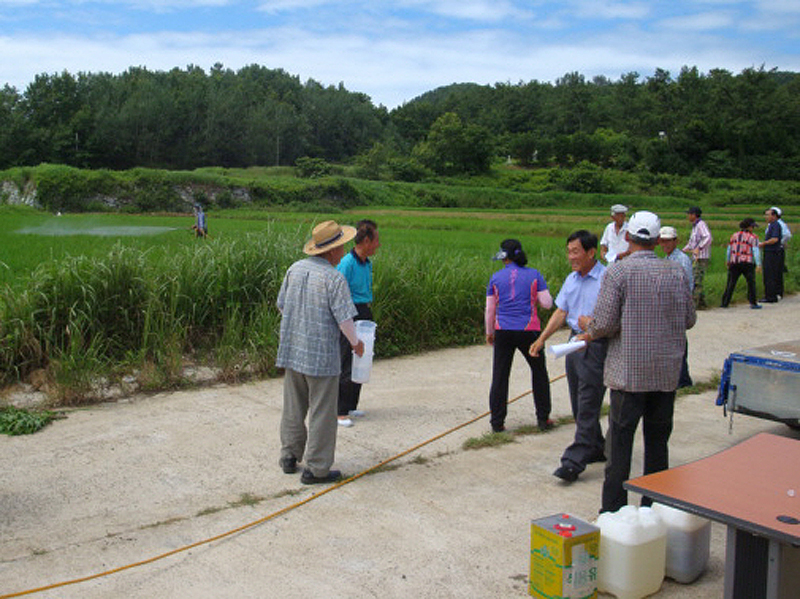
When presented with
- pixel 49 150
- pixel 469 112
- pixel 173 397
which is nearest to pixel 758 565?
pixel 173 397

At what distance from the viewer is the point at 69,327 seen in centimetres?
789

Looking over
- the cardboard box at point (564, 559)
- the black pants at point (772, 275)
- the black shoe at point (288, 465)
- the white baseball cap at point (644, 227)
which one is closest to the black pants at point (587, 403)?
the white baseball cap at point (644, 227)

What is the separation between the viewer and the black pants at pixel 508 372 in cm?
647

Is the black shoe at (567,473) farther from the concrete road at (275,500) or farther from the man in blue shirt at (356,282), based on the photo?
the man in blue shirt at (356,282)

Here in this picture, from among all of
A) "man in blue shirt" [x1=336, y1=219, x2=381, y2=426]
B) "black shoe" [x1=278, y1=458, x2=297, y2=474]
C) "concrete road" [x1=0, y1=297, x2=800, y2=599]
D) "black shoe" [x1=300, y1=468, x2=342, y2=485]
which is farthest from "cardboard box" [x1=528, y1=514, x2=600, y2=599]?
"man in blue shirt" [x1=336, y1=219, x2=381, y2=426]

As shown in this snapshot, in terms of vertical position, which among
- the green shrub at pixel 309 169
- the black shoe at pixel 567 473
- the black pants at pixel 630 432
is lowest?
the black shoe at pixel 567 473

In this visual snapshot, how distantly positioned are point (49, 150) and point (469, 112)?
6596 cm

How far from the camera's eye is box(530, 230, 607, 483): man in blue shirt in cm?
559

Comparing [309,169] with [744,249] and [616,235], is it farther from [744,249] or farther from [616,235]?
[616,235]

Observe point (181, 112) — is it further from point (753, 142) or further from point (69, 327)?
point (69, 327)

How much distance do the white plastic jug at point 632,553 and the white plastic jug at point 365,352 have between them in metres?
2.74

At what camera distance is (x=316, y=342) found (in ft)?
17.4

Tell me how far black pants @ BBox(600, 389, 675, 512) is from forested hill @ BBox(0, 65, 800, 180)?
69.8 metres

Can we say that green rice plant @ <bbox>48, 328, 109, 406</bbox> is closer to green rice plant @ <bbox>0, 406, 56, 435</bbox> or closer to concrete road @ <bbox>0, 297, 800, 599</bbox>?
concrete road @ <bbox>0, 297, 800, 599</bbox>
